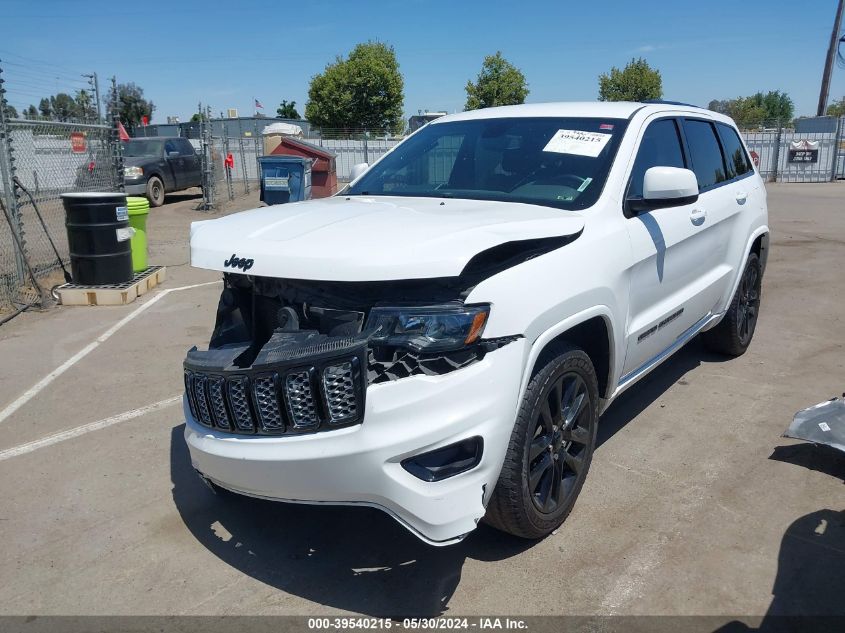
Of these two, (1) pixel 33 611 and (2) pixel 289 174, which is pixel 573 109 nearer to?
(1) pixel 33 611

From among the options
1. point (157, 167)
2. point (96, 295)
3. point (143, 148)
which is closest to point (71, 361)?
point (96, 295)

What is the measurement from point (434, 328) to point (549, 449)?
0.89 metres

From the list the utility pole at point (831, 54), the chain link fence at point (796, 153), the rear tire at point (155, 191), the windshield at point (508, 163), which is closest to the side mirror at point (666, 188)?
the windshield at point (508, 163)

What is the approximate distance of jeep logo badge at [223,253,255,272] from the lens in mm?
2930

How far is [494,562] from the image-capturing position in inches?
125

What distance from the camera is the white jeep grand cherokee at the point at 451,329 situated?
265cm

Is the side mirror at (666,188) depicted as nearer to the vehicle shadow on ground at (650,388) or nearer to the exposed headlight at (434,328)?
the exposed headlight at (434,328)

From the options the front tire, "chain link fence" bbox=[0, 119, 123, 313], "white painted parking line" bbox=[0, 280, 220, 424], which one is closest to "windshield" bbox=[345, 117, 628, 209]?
the front tire

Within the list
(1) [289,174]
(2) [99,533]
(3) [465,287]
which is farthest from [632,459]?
(1) [289,174]

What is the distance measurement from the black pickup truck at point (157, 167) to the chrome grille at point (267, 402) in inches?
629

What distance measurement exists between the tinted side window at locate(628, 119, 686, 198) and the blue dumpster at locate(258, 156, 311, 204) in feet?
29.2

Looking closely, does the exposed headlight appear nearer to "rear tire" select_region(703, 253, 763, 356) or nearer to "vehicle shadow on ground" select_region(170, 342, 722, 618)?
"vehicle shadow on ground" select_region(170, 342, 722, 618)

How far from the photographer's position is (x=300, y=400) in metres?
2.70

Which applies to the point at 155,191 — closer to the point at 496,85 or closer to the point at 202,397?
the point at 202,397
